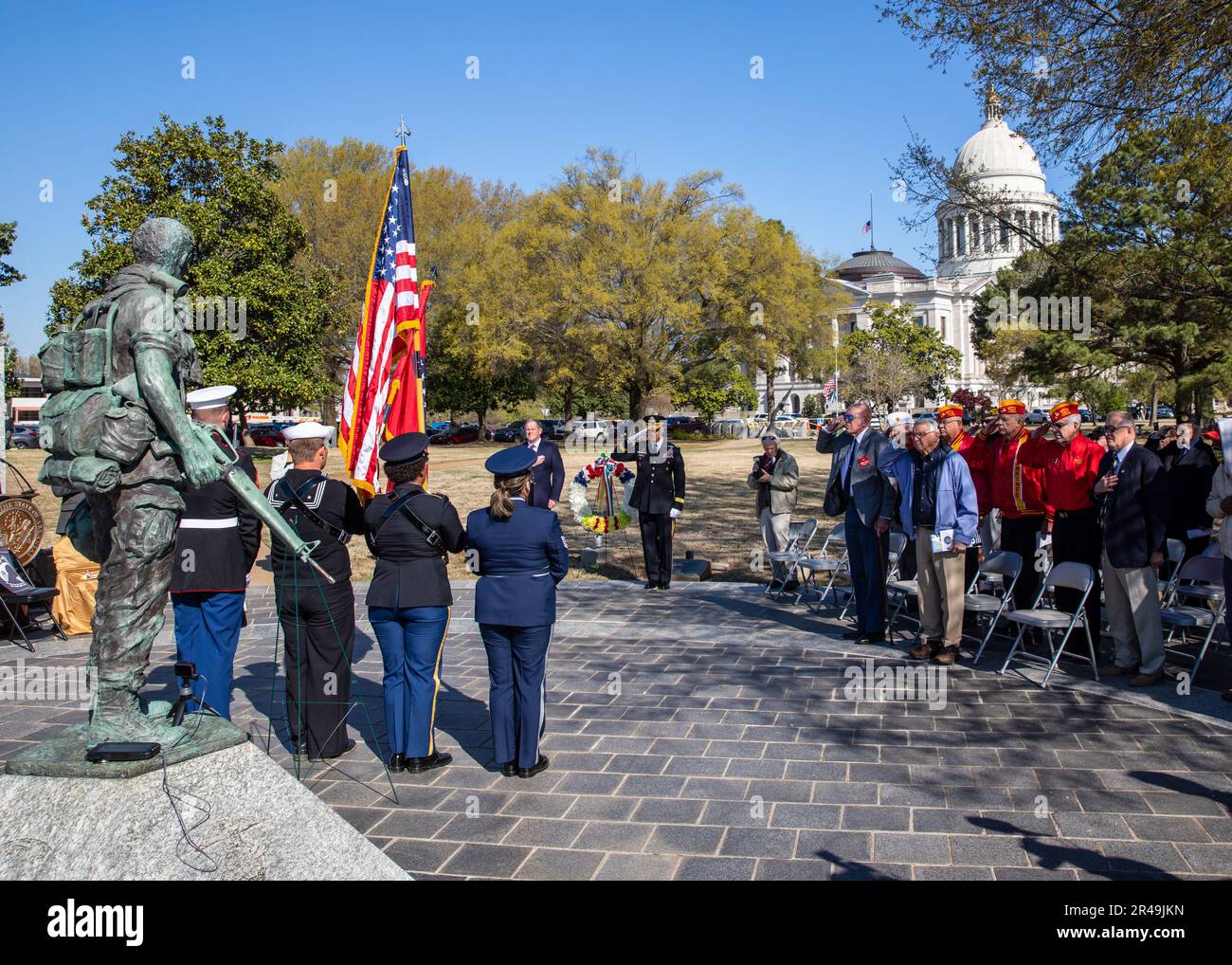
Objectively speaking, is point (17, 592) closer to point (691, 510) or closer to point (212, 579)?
point (212, 579)

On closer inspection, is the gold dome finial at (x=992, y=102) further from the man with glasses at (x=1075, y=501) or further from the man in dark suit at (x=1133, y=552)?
the man in dark suit at (x=1133, y=552)

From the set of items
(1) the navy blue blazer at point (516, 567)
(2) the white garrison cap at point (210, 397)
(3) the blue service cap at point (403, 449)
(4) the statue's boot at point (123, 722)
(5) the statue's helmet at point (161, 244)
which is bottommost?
(4) the statue's boot at point (123, 722)

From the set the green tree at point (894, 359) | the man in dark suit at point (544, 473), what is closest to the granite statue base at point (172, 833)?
the man in dark suit at point (544, 473)

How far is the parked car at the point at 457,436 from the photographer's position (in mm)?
57000

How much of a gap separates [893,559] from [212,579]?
23.4 ft

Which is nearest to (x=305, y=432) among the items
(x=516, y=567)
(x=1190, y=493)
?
(x=516, y=567)

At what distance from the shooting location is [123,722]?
3.82 metres

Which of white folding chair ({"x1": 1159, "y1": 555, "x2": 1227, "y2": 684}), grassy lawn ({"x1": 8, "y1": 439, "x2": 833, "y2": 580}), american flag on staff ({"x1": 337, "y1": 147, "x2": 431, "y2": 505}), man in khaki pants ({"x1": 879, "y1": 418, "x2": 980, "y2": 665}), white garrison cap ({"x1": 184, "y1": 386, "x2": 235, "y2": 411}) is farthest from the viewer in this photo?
grassy lawn ({"x1": 8, "y1": 439, "x2": 833, "y2": 580})

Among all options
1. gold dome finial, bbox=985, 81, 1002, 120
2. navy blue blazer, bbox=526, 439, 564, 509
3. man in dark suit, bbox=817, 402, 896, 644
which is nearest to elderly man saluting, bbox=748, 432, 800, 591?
man in dark suit, bbox=817, 402, 896, 644

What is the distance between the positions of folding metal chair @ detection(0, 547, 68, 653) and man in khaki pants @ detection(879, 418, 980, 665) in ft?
26.9

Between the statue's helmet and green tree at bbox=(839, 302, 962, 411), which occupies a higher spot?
green tree at bbox=(839, 302, 962, 411)

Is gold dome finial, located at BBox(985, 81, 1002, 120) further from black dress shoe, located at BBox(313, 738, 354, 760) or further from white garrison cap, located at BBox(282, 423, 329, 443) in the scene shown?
black dress shoe, located at BBox(313, 738, 354, 760)

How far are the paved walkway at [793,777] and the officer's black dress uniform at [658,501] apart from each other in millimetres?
3282

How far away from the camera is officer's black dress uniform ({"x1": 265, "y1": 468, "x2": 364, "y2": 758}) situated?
5.78 m
